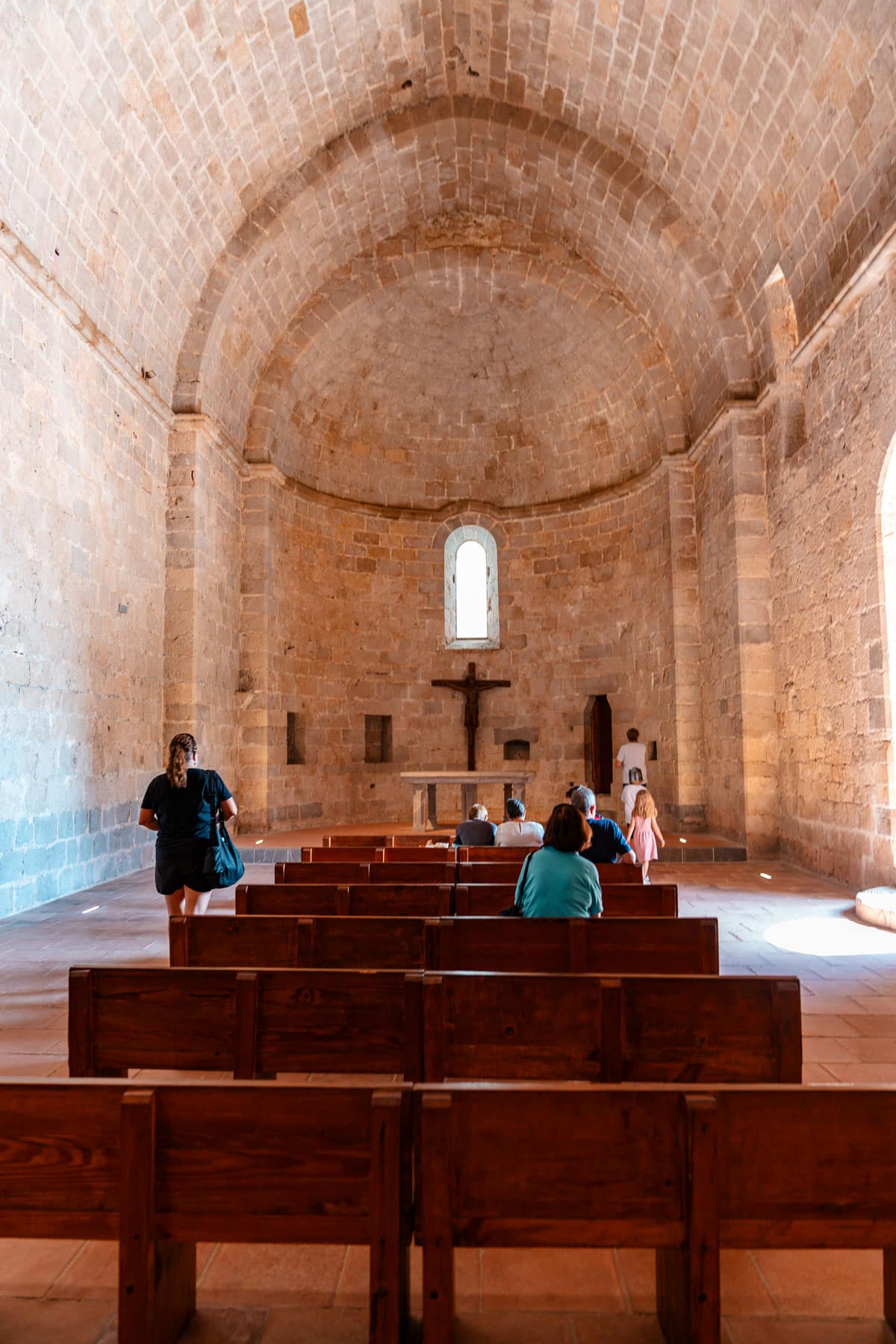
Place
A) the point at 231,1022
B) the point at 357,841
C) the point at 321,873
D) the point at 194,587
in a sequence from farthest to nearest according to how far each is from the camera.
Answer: the point at 194,587 → the point at 357,841 → the point at 321,873 → the point at 231,1022

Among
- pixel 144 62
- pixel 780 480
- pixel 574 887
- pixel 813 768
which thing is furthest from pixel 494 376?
pixel 574 887

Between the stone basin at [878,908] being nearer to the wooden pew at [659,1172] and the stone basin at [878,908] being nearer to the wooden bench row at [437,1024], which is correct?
the wooden bench row at [437,1024]

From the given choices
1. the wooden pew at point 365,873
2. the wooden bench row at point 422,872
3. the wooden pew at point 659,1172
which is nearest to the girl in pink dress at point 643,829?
the wooden bench row at point 422,872

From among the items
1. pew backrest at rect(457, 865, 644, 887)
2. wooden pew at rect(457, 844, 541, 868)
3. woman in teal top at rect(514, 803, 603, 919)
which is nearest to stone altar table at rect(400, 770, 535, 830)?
wooden pew at rect(457, 844, 541, 868)

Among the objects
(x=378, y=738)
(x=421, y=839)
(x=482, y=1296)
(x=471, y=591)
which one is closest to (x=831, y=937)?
(x=421, y=839)

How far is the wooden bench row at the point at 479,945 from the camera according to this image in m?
3.83

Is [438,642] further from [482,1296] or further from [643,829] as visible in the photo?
[482,1296]

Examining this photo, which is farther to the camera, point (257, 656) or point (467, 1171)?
point (257, 656)

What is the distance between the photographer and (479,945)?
377 cm

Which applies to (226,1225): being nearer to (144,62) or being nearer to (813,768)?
(813,768)

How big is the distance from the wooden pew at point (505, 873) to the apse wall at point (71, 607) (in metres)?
4.48

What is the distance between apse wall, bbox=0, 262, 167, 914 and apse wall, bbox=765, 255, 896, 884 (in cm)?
795

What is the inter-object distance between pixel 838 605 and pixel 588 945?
7.13 m

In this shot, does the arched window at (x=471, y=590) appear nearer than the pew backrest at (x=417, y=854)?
No
